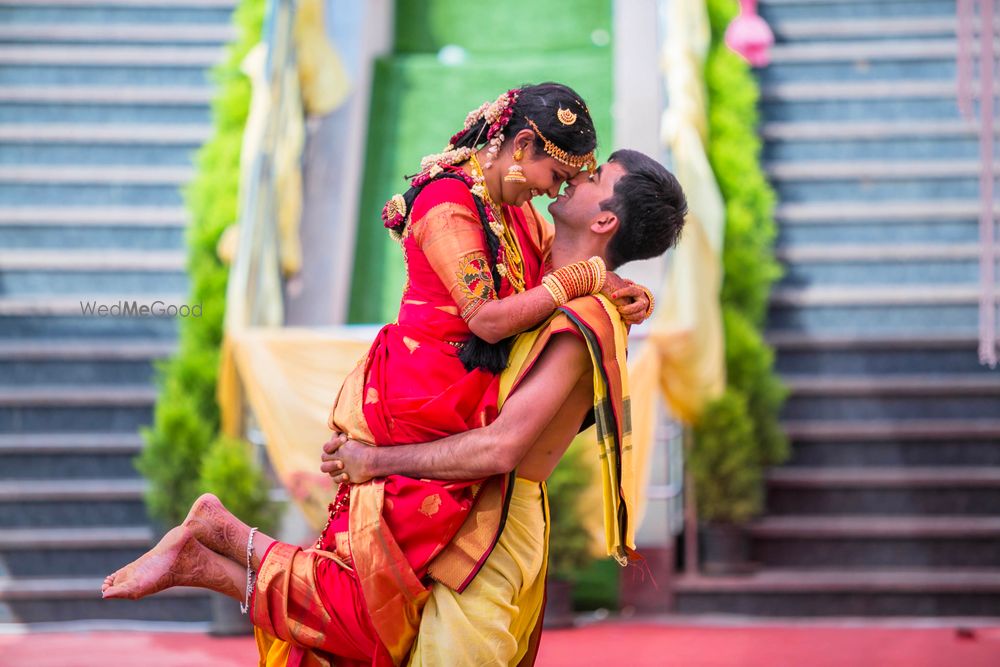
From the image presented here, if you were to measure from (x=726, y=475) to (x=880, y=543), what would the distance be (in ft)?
3.00

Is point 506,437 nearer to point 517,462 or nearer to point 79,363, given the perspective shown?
point 517,462

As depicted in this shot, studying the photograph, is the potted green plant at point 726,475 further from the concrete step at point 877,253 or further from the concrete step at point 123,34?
the concrete step at point 123,34

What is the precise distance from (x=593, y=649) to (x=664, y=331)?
1356 millimetres

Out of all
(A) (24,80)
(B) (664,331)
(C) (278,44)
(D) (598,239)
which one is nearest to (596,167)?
(D) (598,239)

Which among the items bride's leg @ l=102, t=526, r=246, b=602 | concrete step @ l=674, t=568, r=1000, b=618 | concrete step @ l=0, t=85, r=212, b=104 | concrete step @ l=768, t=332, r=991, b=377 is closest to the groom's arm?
bride's leg @ l=102, t=526, r=246, b=602

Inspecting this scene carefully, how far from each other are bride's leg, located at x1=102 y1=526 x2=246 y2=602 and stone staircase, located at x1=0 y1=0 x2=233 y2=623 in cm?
336

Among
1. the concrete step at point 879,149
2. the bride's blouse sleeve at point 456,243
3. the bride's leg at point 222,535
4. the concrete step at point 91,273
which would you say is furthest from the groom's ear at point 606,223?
the concrete step at point 879,149

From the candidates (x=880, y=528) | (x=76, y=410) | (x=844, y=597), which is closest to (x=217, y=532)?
(x=844, y=597)

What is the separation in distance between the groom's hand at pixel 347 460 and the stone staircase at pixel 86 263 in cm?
344

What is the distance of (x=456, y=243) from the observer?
2.72 meters

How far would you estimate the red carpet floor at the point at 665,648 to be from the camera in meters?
5.23

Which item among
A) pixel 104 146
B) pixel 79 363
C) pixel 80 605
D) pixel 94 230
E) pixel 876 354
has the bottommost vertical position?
pixel 80 605

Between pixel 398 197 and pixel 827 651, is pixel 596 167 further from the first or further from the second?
pixel 827 651

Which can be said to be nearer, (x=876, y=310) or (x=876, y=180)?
(x=876, y=310)
